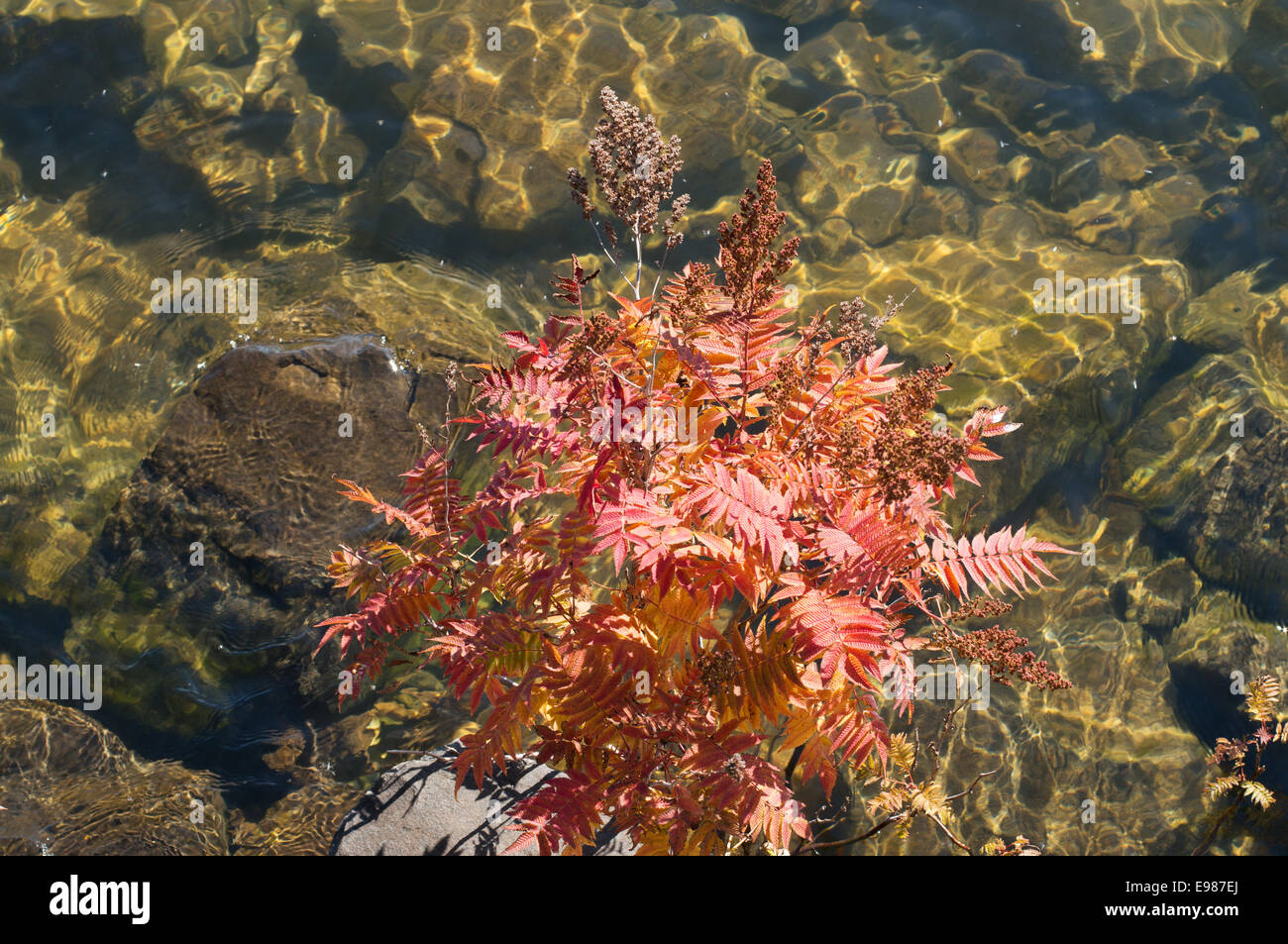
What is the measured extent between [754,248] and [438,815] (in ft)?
11.2

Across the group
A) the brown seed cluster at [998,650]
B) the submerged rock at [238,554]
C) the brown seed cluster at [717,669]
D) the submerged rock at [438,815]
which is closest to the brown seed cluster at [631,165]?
the brown seed cluster at [717,669]

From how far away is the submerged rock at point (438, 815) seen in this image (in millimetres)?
4508

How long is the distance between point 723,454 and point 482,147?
5.19m

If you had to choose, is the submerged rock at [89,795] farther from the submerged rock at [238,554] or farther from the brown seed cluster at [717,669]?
the brown seed cluster at [717,669]

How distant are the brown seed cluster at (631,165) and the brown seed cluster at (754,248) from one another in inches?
7.9

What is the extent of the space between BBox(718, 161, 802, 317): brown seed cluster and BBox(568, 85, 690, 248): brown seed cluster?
0.20 m

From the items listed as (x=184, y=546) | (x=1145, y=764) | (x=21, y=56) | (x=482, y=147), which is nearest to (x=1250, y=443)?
(x=1145, y=764)

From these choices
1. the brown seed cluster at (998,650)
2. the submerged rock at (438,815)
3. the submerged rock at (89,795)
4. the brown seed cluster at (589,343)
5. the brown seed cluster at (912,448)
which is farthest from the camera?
the submerged rock at (89,795)

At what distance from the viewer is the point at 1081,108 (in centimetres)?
821

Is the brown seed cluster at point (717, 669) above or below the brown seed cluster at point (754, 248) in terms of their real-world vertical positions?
below

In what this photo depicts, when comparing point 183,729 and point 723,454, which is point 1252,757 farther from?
point 183,729

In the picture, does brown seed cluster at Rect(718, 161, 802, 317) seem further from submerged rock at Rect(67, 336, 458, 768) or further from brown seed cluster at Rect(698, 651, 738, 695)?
submerged rock at Rect(67, 336, 458, 768)

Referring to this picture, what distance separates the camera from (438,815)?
15.2ft

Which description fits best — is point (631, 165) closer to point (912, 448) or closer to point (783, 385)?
point (783, 385)
